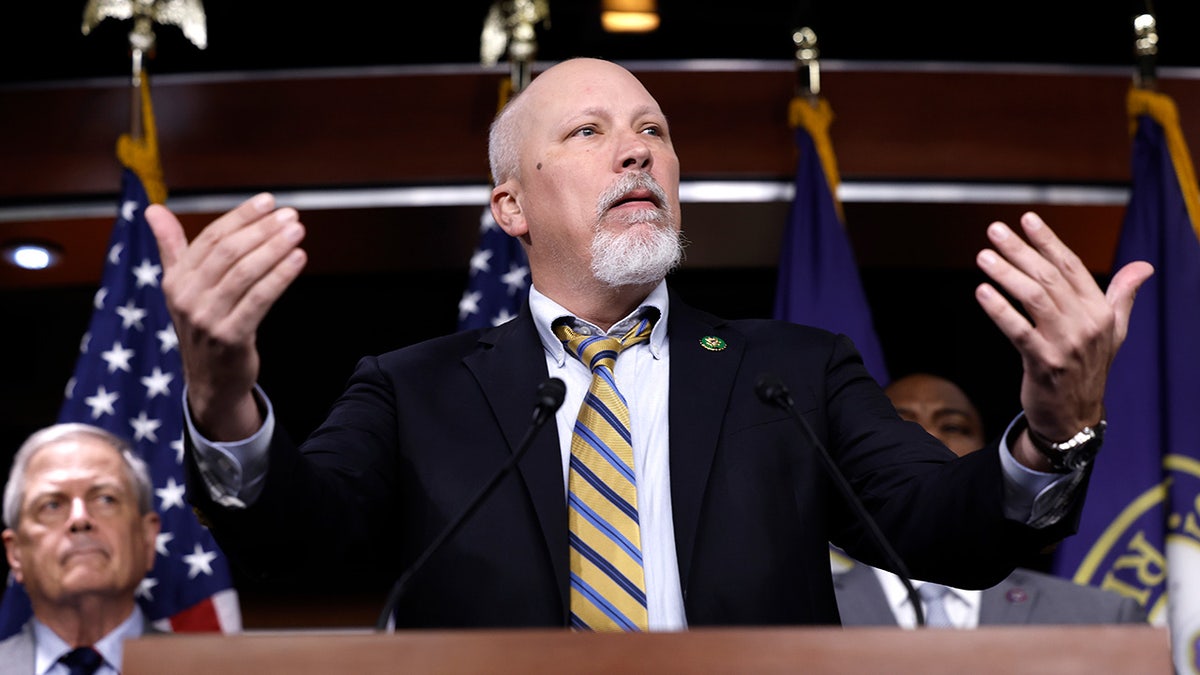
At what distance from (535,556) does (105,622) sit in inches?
79.0

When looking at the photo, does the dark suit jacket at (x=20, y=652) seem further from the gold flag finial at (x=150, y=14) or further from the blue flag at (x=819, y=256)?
the blue flag at (x=819, y=256)

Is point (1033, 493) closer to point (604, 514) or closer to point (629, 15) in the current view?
point (604, 514)

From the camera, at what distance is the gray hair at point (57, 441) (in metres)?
3.37

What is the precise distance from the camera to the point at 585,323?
77.5 inches

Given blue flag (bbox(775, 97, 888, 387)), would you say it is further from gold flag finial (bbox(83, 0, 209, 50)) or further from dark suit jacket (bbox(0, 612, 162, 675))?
dark suit jacket (bbox(0, 612, 162, 675))

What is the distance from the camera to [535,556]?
5.38ft

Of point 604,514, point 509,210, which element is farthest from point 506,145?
point 604,514

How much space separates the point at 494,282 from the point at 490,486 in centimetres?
226

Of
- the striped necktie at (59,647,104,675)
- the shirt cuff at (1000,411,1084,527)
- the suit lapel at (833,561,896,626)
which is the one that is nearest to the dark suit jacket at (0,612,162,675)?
the striped necktie at (59,647,104,675)

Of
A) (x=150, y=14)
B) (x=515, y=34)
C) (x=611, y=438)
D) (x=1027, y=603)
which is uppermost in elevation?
(x=150, y=14)

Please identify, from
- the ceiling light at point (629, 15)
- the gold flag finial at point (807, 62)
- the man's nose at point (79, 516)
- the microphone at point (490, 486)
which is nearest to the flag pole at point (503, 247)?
the ceiling light at point (629, 15)

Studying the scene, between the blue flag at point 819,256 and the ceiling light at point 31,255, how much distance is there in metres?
2.26

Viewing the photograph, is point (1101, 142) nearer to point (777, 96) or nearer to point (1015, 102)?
point (1015, 102)

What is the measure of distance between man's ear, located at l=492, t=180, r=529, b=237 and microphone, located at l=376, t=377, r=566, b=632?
67 cm
